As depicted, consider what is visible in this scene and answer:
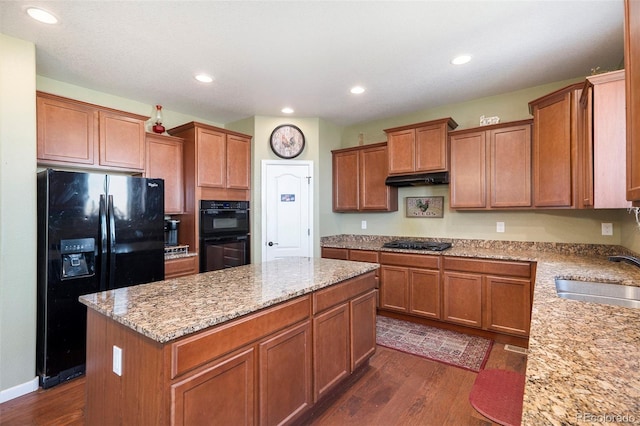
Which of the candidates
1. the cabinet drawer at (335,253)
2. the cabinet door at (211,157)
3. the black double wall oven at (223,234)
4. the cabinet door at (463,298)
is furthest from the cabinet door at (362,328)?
the cabinet door at (211,157)

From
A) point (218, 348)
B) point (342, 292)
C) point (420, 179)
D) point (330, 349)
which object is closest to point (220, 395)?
point (218, 348)

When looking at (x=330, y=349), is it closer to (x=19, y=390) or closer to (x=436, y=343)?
(x=436, y=343)

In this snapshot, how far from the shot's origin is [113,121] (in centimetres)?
304

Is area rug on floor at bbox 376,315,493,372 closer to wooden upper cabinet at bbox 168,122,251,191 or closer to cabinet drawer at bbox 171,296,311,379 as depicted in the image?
cabinet drawer at bbox 171,296,311,379

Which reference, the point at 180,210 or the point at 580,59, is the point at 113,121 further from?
the point at 580,59

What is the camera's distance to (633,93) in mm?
982

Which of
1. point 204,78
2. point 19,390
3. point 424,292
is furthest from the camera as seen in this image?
point 424,292

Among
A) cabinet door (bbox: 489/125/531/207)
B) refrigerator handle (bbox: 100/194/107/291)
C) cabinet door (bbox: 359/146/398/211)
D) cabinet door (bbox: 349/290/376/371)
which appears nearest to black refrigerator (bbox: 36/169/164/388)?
refrigerator handle (bbox: 100/194/107/291)

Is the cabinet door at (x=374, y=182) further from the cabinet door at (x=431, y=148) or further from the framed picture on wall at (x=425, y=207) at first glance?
the cabinet door at (x=431, y=148)

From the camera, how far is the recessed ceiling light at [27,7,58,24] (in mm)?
1968

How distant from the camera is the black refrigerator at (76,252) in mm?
2387

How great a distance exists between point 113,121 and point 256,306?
9.01ft

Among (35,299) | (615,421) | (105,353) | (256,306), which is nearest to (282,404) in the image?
(256,306)
